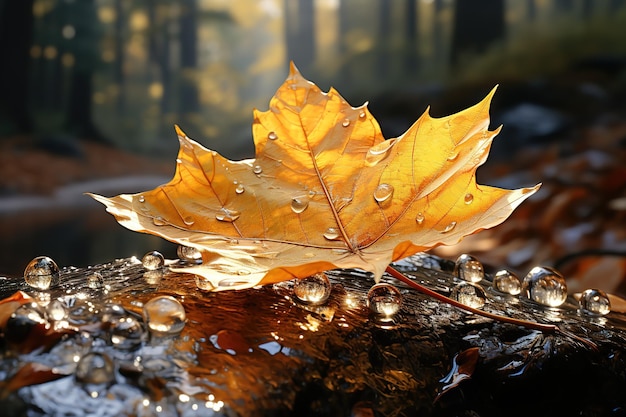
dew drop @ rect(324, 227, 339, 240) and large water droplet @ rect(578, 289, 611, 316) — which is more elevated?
dew drop @ rect(324, 227, 339, 240)

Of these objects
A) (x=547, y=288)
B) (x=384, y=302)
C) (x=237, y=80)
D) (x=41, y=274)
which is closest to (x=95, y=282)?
(x=41, y=274)

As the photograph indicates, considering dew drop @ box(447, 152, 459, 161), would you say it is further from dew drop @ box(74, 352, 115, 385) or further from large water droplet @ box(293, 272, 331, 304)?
dew drop @ box(74, 352, 115, 385)

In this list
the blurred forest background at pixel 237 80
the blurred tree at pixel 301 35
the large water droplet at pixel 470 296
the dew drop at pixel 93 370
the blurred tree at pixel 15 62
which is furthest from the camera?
the blurred tree at pixel 301 35

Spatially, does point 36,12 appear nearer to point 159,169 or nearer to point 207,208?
point 159,169

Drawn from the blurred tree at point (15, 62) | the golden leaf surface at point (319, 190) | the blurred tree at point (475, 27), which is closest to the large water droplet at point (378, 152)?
the golden leaf surface at point (319, 190)

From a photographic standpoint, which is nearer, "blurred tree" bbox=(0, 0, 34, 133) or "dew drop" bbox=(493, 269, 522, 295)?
"dew drop" bbox=(493, 269, 522, 295)

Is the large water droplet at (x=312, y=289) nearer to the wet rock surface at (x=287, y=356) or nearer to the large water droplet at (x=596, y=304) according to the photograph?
the wet rock surface at (x=287, y=356)

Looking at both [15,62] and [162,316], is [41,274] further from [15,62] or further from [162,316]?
[15,62]

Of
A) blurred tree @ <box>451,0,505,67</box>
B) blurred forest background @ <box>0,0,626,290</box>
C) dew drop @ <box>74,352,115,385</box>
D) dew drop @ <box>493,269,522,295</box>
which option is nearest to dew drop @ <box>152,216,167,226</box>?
dew drop @ <box>74,352,115,385</box>
